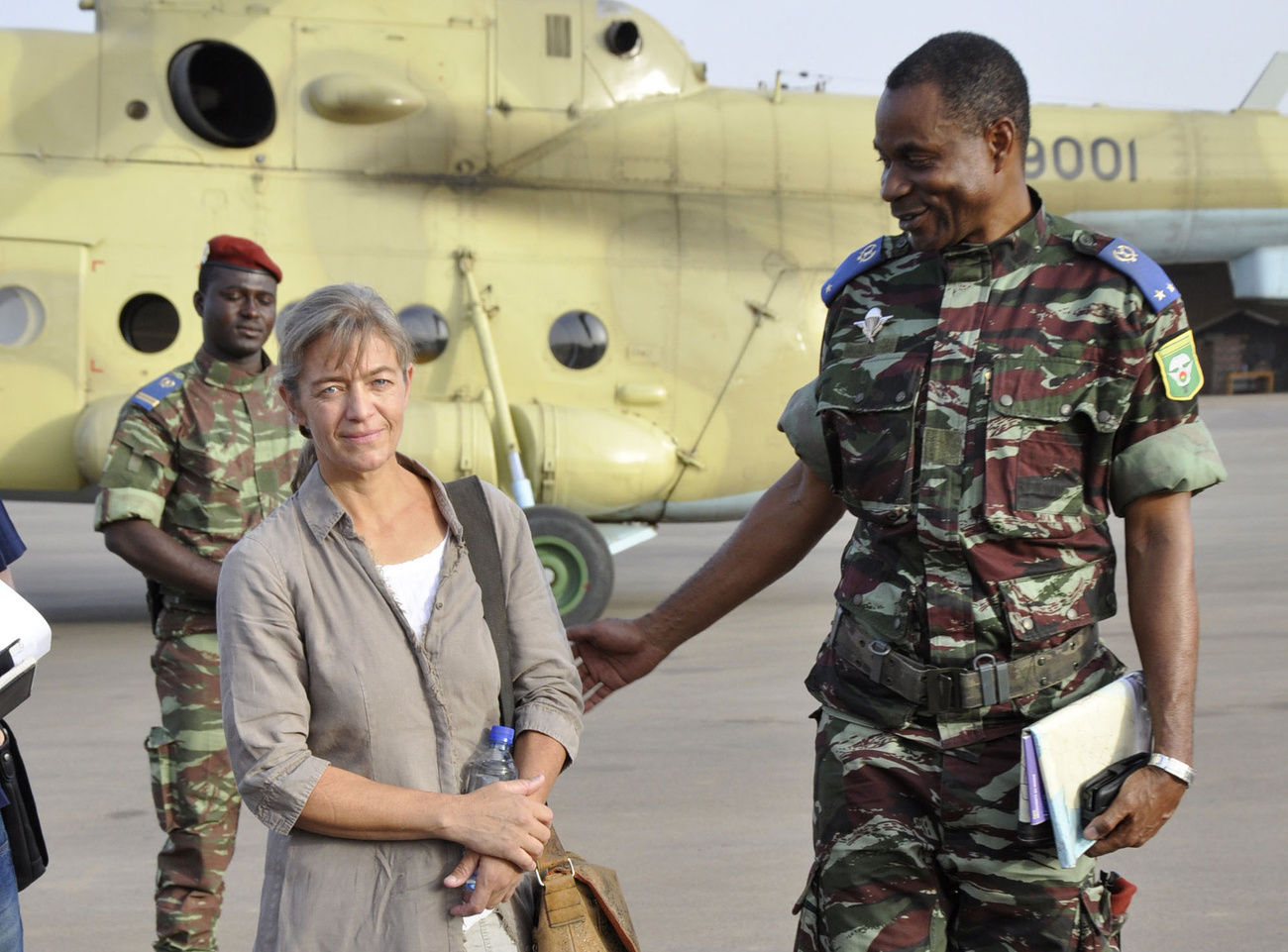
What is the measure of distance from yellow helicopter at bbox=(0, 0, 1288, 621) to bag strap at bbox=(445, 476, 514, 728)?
6.02 m

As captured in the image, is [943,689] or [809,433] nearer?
[943,689]

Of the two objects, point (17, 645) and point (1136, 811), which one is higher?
point (17, 645)

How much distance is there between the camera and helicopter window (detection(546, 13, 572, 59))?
8.77m

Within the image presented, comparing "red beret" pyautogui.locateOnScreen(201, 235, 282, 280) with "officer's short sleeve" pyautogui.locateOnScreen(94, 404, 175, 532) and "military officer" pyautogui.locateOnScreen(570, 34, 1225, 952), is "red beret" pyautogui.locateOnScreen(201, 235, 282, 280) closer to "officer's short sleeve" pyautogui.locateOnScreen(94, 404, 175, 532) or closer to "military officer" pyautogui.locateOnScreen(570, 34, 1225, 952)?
"officer's short sleeve" pyautogui.locateOnScreen(94, 404, 175, 532)

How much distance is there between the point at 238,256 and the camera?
393 cm

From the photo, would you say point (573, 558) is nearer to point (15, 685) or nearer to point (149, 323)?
point (149, 323)

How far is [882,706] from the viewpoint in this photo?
240 centimetres

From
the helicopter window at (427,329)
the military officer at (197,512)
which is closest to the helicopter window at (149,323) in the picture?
the helicopter window at (427,329)

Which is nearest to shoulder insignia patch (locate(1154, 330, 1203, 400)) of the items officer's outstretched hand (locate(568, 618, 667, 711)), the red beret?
officer's outstretched hand (locate(568, 618, 667, 711))

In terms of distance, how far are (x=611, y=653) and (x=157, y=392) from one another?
1.69 meters

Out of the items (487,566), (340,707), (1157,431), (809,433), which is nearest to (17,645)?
(340,707)

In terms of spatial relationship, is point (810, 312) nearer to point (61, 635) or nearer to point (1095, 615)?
point (61, 635)

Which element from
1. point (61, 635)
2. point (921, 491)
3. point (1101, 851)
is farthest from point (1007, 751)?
point (61, 635)

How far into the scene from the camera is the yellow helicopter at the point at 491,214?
819 centimetres
